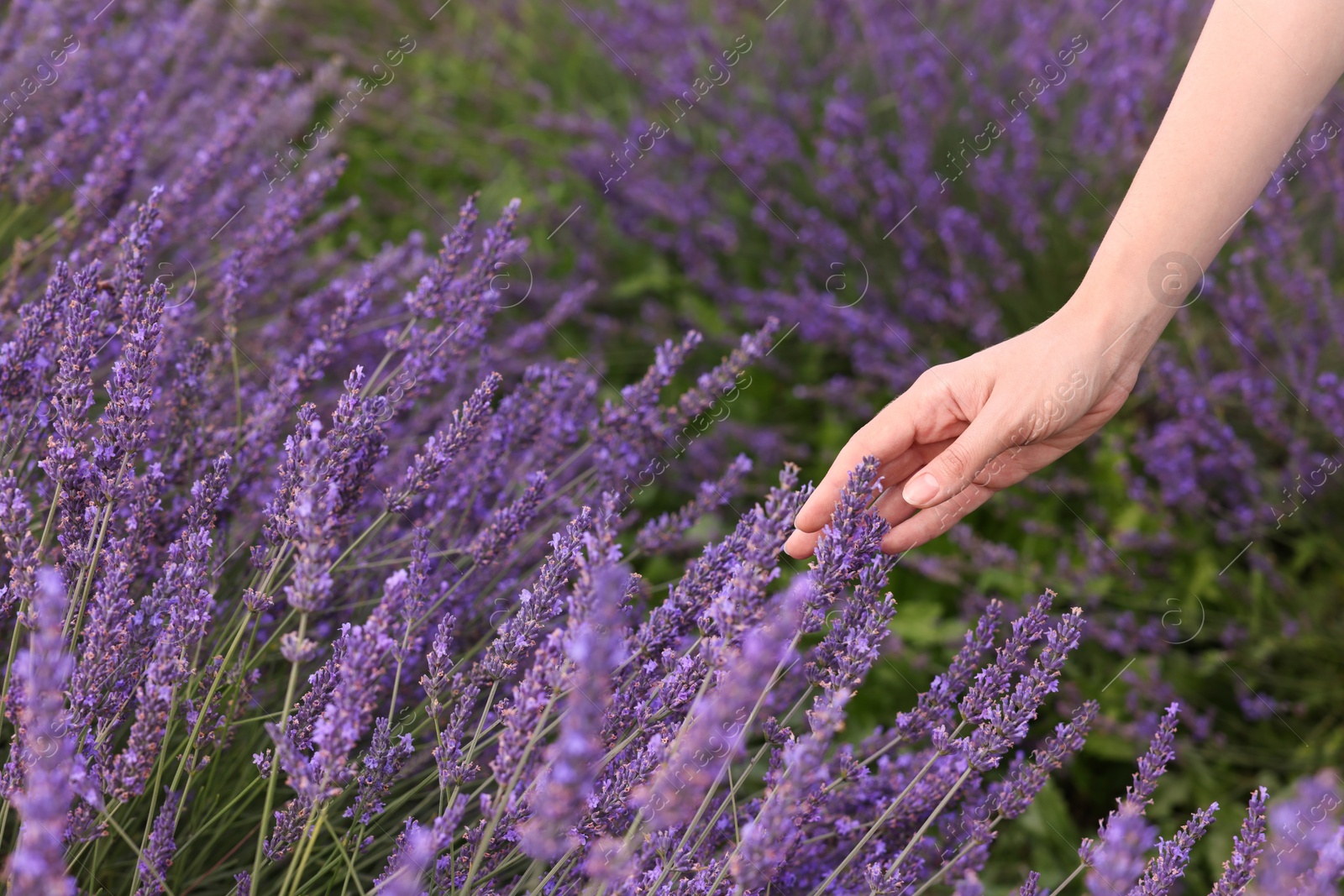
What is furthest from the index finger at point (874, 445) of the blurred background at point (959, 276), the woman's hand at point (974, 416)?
the blurred background at point (959, 276)

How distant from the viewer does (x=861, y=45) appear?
304 cm

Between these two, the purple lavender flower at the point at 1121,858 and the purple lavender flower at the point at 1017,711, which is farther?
the purple lavender flower at the point at 1017,711

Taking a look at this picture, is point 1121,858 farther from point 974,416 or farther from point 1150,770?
point 974,416

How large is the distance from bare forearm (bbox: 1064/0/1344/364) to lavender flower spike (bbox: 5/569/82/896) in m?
1.34

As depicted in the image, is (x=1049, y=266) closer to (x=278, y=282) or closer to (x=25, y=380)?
(x=278, y=282)

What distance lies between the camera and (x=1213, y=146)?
142cm

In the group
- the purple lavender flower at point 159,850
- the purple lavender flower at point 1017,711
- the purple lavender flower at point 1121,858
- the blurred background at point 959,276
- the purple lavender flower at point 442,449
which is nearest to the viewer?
the purple lavender flower at point 1121,858

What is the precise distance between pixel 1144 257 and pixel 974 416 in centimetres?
34

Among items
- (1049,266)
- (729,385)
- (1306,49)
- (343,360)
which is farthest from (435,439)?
(1049,266)

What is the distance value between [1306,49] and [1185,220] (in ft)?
0.92

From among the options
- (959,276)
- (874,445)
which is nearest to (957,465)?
Answer: (874,445)

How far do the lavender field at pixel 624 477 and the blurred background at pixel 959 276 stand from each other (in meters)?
0.02

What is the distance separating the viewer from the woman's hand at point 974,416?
1.36 m

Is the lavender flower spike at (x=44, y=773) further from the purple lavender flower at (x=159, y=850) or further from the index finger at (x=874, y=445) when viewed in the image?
the index finger at (x=874, y=445)
